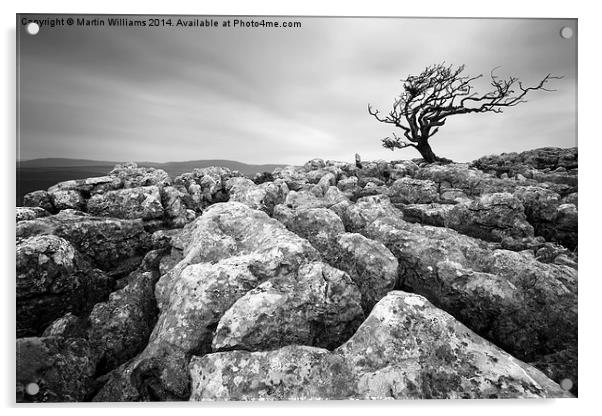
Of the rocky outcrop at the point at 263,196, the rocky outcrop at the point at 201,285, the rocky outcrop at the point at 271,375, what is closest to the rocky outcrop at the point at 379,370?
the rocky outcrop at the point at 271,375

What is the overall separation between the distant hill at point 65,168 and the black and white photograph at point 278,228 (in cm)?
8

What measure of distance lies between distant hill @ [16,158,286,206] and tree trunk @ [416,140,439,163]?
970 centimetres

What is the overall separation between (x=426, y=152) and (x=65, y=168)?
17005 millimetres

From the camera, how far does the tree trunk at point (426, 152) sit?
17.2 metres

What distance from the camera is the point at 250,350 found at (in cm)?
539

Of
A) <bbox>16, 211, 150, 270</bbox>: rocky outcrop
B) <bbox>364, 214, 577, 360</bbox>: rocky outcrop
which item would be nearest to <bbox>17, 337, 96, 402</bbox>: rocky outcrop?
<bbox>16, 211, 150, 270</bbox>: rocky outcrop

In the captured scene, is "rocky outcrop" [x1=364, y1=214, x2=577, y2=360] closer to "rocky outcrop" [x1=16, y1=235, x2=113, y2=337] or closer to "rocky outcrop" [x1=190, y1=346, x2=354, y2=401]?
"rocky outcrop" [x1=190, y1=346, x2=354, y2=401]

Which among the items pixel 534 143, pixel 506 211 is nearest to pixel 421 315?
pixel 506 211

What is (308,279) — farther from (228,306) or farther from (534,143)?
(534,143)

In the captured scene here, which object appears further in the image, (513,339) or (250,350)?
(513,339)

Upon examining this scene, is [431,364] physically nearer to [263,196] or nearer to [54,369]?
[54,369]

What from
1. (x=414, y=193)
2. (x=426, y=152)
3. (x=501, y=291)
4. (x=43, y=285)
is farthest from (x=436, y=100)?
(x=43, y=285)

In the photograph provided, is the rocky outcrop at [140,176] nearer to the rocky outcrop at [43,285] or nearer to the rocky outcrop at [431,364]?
the rocky outcrop at [43,285]

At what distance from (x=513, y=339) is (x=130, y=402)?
297 inches
